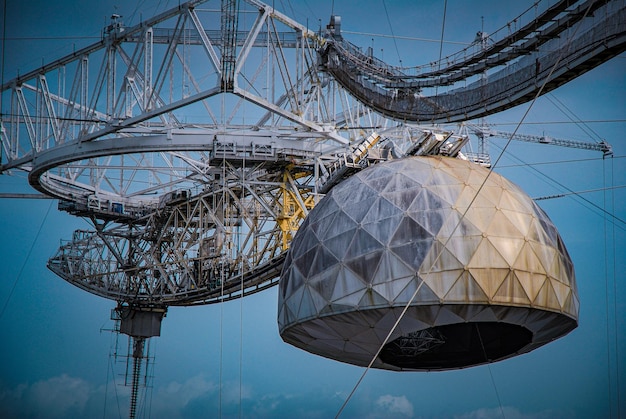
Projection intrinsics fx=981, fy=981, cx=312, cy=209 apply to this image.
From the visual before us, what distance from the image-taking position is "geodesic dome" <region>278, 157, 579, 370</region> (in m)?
35.9

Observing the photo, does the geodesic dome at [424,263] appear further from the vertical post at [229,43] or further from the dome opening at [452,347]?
the vertical post at [229,43]

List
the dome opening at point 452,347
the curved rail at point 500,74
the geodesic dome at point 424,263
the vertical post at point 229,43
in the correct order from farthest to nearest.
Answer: the vertical post at point 229,43 → the dome opening at point 452,347 → the curved rail at point 500,74 → the geodesic dome at point 424,263

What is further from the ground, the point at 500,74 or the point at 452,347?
the point at 500,74

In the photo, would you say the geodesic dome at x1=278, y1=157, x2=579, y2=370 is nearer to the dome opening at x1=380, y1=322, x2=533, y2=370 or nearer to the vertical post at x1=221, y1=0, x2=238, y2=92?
the dome opening at x1=380, y1=322, x2=533, y2=370

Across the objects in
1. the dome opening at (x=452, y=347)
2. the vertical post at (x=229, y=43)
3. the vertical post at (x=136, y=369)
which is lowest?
the dome opening at (x=452, y=347)

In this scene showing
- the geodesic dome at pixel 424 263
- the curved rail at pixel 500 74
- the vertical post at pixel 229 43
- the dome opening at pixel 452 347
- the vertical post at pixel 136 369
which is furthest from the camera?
the vertical post at pixel 136 369

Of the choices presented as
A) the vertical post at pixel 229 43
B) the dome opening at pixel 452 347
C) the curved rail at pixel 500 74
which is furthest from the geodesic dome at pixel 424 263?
the vertical post at pixel 229 43

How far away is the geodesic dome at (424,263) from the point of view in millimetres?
35906

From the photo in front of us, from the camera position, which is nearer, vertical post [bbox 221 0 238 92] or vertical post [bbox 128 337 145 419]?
vertical post [bbox 221 0 238 92]

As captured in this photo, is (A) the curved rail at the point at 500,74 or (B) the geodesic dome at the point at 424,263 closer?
(B) the geodesic dome at the point at 424,263

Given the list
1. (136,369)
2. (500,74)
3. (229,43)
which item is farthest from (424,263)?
(136,369)

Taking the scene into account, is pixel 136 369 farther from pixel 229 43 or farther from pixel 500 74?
pixel 500 74

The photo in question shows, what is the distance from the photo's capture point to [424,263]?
118 feet

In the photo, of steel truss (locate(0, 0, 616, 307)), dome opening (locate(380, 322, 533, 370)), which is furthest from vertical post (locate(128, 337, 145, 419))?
dome opening (locate(380, 322, 533, 370))
